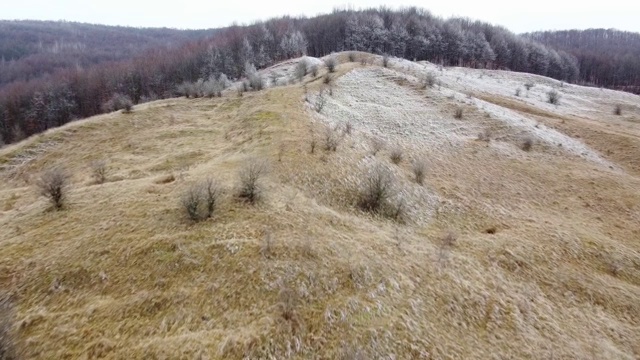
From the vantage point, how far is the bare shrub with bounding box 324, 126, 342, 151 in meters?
20.2

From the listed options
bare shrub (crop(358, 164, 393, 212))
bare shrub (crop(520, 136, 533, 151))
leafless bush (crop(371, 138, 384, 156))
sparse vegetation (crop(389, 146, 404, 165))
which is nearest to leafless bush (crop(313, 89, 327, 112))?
leafless bush (crop(371, 138, 384, 156))

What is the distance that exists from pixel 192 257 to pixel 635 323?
14.5 metres

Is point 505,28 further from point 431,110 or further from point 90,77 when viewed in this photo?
point 90,77

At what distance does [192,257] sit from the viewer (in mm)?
11633

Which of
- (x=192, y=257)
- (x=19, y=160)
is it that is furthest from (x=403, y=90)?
(x=19, y=160)

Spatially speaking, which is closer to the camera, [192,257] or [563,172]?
[192,257]

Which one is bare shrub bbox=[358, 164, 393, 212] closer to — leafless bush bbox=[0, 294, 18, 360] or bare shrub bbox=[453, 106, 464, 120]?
leafless bush bbox=[0, 294, 18, 360]

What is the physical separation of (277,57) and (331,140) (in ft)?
257

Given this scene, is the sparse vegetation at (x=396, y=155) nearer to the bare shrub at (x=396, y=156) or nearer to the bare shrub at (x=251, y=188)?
the bare shrub at (x=396, y=156)

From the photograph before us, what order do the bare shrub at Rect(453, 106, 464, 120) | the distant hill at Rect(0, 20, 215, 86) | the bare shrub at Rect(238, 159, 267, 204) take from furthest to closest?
1. the distant hill at Rect(0, 20, 215, 86)
2. the bare shrub at Rect(453, 106, 464, 120)
3. the bare shrub at Rect(238, 159, 267, 204)

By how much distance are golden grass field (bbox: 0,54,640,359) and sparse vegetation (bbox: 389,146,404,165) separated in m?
0.67

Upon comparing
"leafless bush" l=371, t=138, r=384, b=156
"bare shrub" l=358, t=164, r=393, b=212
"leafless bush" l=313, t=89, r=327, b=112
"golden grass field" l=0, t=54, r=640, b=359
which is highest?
"leafless bush" l=313, t=89, r=327, b=112

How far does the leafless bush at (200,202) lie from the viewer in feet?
43.9

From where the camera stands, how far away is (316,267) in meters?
11.5
